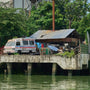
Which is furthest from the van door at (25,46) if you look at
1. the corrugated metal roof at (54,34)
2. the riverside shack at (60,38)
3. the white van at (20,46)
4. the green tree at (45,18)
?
the green tree at (45,18)

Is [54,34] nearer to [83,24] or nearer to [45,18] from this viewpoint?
[83,24]

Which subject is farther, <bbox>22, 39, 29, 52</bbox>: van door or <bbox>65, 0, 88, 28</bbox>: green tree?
<bbox>65, 0, 88, 28</bbox>: green tree

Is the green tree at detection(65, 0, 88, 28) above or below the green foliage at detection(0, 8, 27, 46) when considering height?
above

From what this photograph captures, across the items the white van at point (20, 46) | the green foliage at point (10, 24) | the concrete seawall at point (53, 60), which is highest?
the green foliage at point (10, 24)

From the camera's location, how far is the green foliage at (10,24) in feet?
153

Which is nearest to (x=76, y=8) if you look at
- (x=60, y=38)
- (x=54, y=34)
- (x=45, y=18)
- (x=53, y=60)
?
(x=45, y=18)

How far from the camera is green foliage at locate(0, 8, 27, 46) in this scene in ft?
153

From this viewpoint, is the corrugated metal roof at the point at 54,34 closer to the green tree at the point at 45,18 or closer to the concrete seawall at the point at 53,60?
the concrete seawall at the point at 53,60

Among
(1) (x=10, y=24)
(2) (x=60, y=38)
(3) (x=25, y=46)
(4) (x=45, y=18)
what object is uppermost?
(4) (x=45, y=18)

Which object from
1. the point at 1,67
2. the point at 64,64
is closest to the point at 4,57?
the point at 1,67

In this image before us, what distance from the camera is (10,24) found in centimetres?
4712

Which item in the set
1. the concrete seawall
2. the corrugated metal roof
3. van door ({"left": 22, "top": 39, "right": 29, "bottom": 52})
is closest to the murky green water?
the concrete seawall

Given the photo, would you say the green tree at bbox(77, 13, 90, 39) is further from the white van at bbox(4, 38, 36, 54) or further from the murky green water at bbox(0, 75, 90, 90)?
the murky green water at bbox(0, 75, 90, 90)

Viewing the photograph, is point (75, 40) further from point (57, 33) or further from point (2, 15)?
point (2, 15)
